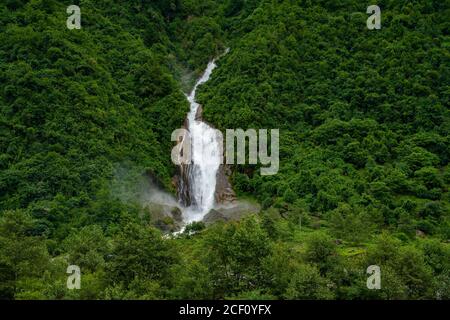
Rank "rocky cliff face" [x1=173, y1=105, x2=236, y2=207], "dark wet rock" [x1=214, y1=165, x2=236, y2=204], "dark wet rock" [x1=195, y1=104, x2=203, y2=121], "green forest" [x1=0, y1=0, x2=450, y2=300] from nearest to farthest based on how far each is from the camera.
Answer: "green forest" [x1=0, y1=0, x2=450, y2=300], "dark wet rock" [x1=214, y1=165, x2=236, y2=204], "rocky cliff face" [x1=173, y1=105, x2=236, y2=207], "dark wet rock" [x1=195, y1=104, x2=203, y2=121]

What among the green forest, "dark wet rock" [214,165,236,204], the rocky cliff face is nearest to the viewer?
the green forest

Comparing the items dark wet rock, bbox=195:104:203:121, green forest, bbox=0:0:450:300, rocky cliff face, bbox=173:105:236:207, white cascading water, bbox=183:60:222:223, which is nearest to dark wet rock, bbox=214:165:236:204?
rocky cliff face, bbox=173:105:236:207

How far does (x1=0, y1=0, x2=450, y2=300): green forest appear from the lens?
39.2 meters

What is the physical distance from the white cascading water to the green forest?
2027 millimetres

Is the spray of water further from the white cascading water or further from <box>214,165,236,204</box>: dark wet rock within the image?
<box>214,165,236,204</box>: dark wet rock

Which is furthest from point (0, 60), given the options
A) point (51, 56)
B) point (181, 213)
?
point (181, 213)

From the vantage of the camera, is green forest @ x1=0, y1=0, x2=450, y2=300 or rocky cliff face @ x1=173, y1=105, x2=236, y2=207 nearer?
green forest @ x1=0, y1=0, x2=450, y2=300

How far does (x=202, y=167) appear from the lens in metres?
76.0

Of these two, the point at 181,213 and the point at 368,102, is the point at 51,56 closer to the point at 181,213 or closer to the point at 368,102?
the point at 181,213

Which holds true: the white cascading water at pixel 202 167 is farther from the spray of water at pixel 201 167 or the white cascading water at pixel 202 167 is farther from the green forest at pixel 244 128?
the green forest at pixel 244 128

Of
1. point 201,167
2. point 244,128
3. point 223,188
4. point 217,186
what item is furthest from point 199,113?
point 223,188

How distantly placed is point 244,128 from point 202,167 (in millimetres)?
7907

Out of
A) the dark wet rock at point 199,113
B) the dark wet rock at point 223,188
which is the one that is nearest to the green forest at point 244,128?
the dark wet rock at point 223,188

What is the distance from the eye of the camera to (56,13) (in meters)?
86.9
